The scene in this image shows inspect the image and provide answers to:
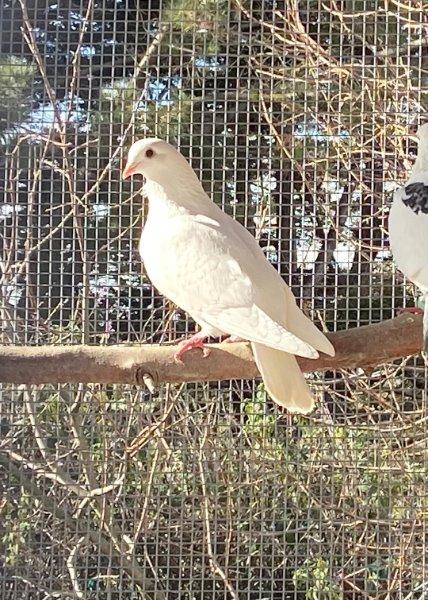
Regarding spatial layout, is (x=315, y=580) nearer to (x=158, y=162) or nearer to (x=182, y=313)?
(x=182, y=313)

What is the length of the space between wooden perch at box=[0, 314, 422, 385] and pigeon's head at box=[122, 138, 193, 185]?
9.7 inches

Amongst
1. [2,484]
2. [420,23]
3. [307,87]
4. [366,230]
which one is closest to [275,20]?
[307,87]

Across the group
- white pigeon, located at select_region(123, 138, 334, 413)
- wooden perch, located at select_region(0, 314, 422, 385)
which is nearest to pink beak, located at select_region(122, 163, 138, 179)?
white pigeon, located at select_region(123, 138, 334, 413)

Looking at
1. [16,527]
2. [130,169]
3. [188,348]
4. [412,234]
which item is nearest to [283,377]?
[188,348]

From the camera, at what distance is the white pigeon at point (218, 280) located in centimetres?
98

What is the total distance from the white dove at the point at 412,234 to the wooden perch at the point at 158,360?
2.0 inches

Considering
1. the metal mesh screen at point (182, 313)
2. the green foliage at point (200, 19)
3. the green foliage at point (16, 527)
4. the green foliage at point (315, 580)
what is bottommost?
the green foliage at point (315, 580)

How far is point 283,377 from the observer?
39.3 inches

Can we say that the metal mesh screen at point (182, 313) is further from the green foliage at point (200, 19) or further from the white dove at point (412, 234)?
the white dove at point (412, 234)

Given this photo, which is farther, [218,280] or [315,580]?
[315,580]

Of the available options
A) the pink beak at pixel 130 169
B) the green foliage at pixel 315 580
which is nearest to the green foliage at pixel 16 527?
the green foliage at pixel 315 580

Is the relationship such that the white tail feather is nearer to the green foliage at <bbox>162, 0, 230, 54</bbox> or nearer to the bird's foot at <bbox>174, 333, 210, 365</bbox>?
the bird's foot at <bbox>174, 333, 210, 365</bbox>

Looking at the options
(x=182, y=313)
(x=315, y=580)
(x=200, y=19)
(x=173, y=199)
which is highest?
(x=200, y=19)

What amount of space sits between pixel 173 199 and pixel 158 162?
49 mm
